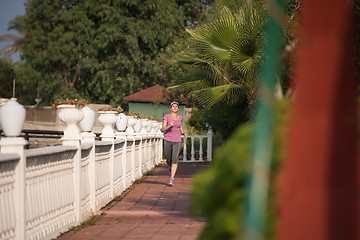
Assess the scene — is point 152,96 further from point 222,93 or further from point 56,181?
point 56,181

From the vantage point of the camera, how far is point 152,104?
100 ft

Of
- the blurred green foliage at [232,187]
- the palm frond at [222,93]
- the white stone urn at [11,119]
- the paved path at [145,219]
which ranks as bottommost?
the paved path at [145,219]

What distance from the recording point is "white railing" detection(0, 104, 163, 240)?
5184mm

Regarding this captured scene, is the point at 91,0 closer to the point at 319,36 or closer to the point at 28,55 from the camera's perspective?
the point at 28,55

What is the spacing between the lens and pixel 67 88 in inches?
1582

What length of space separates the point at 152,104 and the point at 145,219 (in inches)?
878

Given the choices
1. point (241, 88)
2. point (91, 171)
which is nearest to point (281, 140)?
point (91, 171)

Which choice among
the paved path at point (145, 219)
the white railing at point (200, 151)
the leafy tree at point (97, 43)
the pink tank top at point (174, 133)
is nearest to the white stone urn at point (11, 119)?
the paved path at point (145, 219)

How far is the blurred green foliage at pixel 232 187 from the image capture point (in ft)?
7.47

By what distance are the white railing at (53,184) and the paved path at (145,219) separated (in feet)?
0.76

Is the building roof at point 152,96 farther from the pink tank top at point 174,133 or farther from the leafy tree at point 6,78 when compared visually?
the leafy tree at point 6,78

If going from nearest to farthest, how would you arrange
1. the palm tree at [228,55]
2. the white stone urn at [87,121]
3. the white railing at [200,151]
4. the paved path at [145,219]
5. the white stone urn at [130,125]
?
the paved path at [145,219] → the white stone urn at [87,121] → the palm tree at [228,55] → the white stone urn at [130,125] → the white railing at [200,151]

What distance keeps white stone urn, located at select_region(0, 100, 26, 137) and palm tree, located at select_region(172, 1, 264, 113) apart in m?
7.83

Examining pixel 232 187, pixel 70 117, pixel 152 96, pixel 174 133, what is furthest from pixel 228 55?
pixel 152 96
